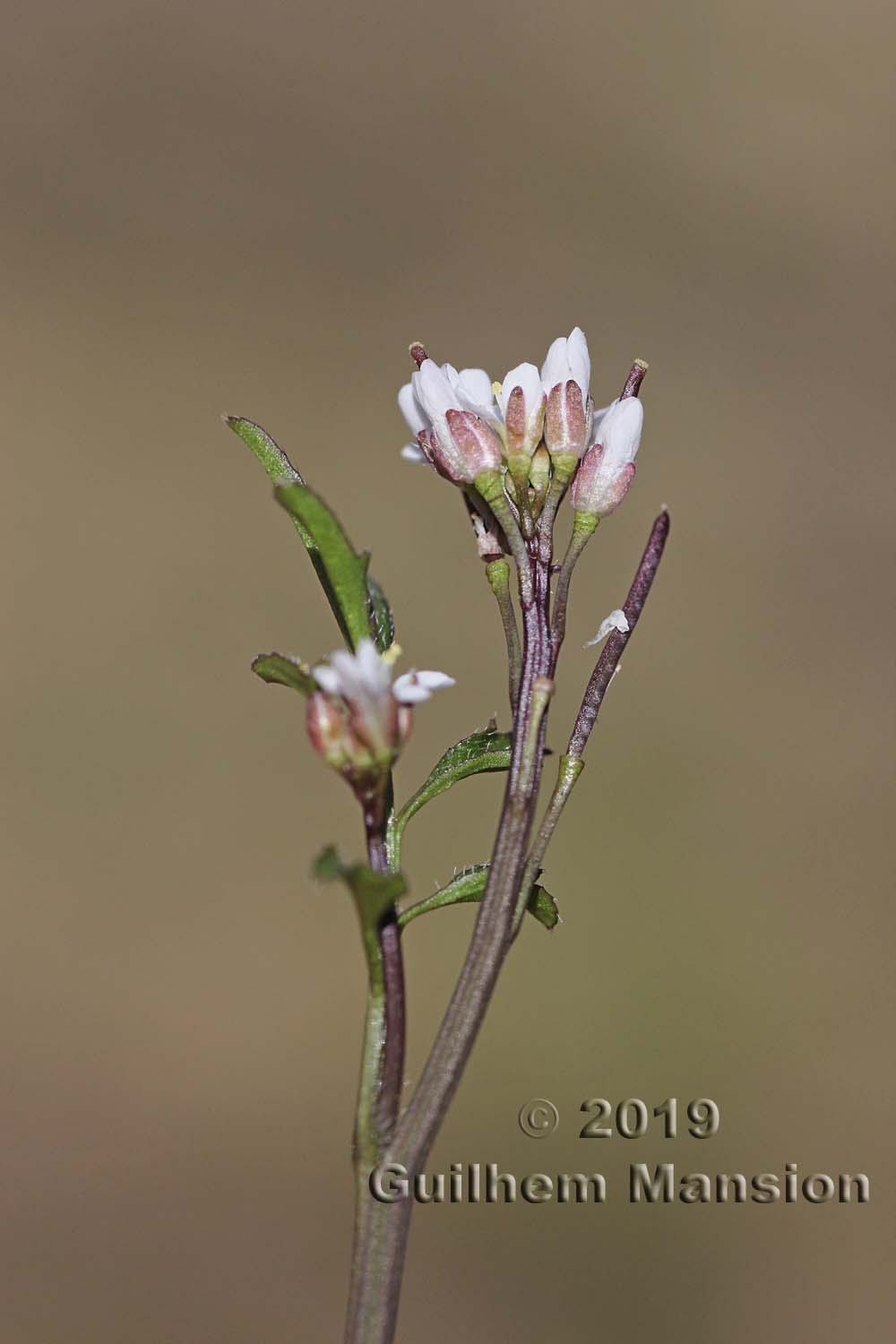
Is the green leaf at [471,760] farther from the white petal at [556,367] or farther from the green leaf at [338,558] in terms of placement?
the white petal at [556,367]

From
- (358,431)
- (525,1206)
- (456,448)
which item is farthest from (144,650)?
(456,448)

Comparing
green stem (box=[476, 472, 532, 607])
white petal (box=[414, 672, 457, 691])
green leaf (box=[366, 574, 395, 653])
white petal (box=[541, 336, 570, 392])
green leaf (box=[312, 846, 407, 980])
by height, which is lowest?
green leaf (box=[312, 846, 407, 980])

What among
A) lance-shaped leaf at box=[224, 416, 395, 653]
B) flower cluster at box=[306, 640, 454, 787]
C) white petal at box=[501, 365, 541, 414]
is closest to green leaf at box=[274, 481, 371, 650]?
lance-shaped leaf at box=[224, 416, 395, 653]

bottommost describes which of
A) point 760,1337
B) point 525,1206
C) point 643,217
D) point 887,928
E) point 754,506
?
point 760,1337

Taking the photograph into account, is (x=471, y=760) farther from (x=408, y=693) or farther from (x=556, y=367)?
(x=556, y=367)

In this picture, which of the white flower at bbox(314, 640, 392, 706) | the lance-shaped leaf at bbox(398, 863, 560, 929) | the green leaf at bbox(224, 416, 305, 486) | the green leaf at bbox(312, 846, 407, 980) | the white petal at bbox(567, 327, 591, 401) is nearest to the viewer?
the green leaf at bbox(312, 846, 407, 980)

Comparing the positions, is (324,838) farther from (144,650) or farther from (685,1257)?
(685,1257)

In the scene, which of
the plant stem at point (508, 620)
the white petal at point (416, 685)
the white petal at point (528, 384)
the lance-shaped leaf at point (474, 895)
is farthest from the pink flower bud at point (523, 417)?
the lance-shaped leaf at point (474, 895)

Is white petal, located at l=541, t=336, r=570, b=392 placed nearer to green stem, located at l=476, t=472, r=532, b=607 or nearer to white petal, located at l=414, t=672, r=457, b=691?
green stem, located at l=476, t=472, r=532, b=607
